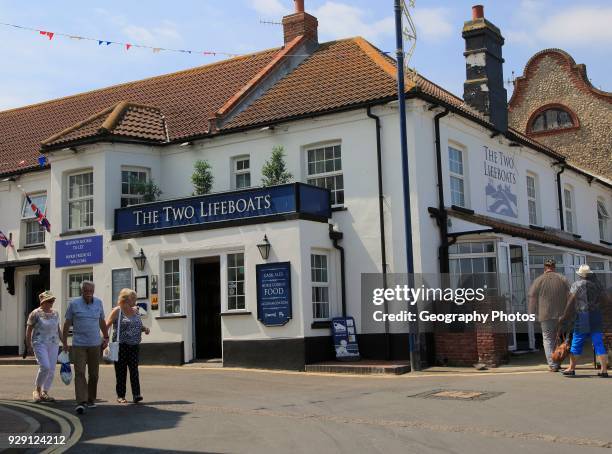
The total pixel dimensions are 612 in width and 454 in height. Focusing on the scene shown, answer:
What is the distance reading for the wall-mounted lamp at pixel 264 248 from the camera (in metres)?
17.5

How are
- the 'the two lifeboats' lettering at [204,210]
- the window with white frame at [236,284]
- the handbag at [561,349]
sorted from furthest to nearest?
the window with white frame at [236,284] < the 'the two lifeboats' lettering at [204,210] < the handbag at [561,349]

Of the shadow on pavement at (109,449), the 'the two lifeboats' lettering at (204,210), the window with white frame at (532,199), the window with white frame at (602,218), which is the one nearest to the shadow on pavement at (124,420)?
the shadow on pavement at (109,449)

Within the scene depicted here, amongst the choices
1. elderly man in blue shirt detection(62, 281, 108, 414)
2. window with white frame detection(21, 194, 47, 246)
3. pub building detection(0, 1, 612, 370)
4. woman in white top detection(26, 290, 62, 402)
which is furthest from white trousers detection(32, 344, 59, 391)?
window with white frame detection(21, 194, 47, 246)

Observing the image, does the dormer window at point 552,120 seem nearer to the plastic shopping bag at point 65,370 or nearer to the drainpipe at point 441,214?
the drainpipe at point 441,214

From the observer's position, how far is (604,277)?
21.5 m

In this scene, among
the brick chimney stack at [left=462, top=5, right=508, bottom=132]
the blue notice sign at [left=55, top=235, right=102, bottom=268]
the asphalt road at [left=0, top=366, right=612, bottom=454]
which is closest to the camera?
the asphalt road at [left=0, top=366, right=612, bottom=454]

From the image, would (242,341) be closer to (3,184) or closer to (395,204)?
(395,204)

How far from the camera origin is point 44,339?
11664 mm

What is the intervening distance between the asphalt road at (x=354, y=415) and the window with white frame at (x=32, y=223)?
9871 millimetres

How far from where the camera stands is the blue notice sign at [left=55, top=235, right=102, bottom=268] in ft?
66.9

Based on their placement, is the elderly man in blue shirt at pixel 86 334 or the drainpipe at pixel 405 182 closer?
the elderly man in blue shirt at pixel 86 334

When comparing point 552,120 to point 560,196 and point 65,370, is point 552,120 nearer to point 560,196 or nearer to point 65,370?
point 560,196

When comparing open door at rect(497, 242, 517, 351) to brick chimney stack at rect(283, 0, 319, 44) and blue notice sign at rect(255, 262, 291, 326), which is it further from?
brick chimney stack at rect(283, 0, 319, 44)

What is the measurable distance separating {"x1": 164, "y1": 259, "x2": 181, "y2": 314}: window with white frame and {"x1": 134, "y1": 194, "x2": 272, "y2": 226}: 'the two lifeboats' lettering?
1.15 meters
